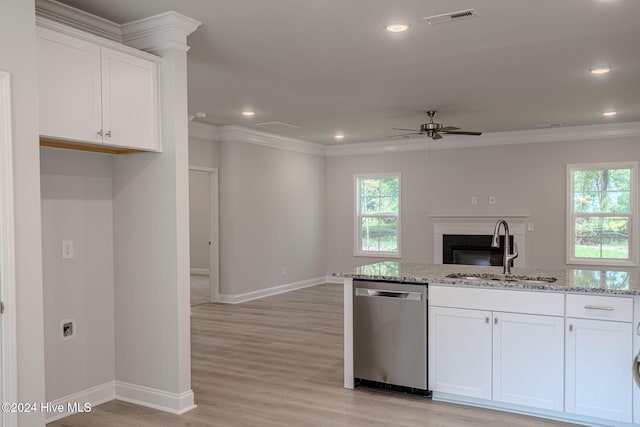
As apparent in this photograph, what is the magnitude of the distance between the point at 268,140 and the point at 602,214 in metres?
5.22

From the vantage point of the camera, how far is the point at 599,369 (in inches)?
128

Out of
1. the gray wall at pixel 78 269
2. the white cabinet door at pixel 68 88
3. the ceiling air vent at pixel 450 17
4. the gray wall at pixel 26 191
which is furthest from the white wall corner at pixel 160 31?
the ceiling air vent at pixel 450 17

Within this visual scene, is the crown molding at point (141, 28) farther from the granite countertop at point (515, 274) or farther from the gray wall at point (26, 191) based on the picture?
the granite countertop at point (515, 274)

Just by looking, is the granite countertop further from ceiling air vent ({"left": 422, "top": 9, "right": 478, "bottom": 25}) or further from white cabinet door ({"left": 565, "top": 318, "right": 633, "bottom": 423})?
ceiling air vent ({"left": 422, "top": 9, "right": 478, "bottom": 25})

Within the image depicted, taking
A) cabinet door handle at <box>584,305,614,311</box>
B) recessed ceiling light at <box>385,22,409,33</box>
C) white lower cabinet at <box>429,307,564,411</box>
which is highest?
recessed ceiling light at <box>385,22,409,33</box>

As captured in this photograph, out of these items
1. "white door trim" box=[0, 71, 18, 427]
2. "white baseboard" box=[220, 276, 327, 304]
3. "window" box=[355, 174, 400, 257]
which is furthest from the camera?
"window" box=[355, 174, 400, 257]

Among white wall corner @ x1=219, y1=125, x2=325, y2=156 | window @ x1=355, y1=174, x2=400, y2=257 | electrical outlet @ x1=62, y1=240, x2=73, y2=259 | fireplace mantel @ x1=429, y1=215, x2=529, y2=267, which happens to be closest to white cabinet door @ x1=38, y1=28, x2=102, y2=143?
electrical outlet @ x1=62, y1=240, x2=73, y2=259

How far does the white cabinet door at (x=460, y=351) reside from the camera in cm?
359

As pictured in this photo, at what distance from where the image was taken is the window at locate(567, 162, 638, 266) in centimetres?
786

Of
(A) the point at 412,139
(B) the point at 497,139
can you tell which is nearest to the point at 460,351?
(B) the point at 497,139

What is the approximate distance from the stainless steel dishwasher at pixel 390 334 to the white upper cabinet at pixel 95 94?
1.88 meters

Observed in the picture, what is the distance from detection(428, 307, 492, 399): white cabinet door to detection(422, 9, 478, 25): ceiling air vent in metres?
1.96

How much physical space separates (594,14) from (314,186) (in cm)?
663

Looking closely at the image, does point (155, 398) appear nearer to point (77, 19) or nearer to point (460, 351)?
point (460, 351)
